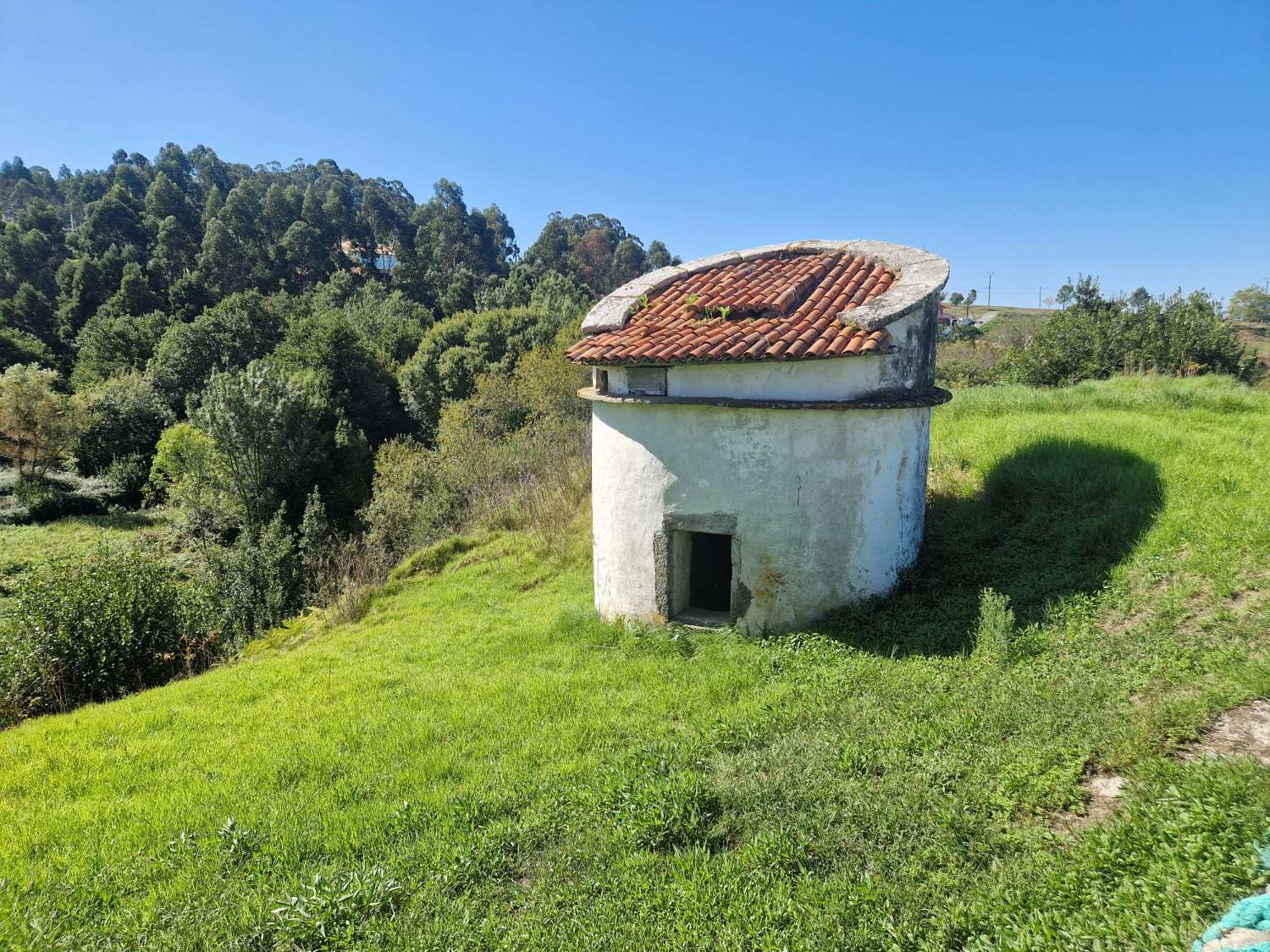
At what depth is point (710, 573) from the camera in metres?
9.80

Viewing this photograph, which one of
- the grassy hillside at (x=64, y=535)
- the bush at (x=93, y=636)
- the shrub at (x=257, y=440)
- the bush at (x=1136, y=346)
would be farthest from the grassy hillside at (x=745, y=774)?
the grassy hillside at (x=64, y=535)

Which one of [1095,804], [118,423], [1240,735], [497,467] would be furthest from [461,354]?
[1240,735]

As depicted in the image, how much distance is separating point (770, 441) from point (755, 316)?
183cm

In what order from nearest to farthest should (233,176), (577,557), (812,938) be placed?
(812,938) < (577,557) < (233,176)

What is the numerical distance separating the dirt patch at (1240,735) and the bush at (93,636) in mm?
13396

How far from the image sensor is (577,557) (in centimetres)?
1278

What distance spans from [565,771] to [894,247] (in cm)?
829

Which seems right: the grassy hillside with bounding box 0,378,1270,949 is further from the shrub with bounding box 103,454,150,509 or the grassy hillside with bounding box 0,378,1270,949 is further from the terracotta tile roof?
the shrub with bounding box 103,454,150,509

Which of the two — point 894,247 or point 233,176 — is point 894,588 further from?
point 233,176

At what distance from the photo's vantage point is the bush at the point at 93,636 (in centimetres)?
934

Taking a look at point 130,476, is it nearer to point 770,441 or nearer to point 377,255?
point 770,441

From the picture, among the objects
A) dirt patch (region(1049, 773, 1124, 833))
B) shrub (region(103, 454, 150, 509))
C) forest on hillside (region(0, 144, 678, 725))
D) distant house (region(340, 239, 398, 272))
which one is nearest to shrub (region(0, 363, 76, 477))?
forest on hillside (region(0, 144, 678, 725))

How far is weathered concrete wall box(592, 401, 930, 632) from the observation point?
7109mm

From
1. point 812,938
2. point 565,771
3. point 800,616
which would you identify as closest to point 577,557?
point 800,616
